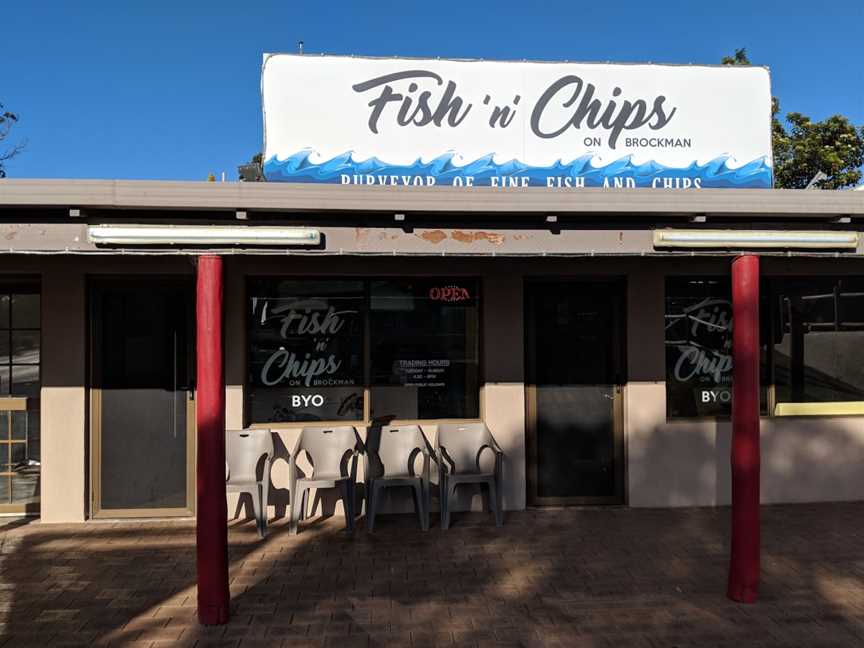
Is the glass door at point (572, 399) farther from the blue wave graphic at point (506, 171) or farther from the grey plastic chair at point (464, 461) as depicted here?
the blue wave graphic at point (506, 171)

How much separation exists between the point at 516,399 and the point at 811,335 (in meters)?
2.88

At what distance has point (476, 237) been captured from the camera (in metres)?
4.11

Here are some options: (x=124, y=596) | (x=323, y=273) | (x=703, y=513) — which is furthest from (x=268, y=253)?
(x=703, y=513)

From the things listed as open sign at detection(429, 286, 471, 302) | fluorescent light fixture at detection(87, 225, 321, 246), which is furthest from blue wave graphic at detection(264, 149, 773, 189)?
fluorescent light fixture at detection(87, 225, 321, 246)

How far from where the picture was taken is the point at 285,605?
394 cm

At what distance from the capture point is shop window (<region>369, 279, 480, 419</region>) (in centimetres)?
586

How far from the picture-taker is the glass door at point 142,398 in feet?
18.4

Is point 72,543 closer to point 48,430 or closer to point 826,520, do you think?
point 48,430

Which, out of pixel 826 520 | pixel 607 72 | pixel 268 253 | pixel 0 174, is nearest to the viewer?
pixel 268 253

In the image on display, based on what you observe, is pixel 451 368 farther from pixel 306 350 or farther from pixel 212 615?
pixel 212 615

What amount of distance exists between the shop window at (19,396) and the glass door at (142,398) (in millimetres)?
566

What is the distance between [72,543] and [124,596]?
1287 mm

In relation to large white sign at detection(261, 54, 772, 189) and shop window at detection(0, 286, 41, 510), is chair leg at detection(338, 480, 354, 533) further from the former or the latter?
shop window at detection(0, 286, 41, 510)

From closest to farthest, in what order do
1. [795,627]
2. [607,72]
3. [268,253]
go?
1. [795,627]
2. [268,253]
3. [607,72]
